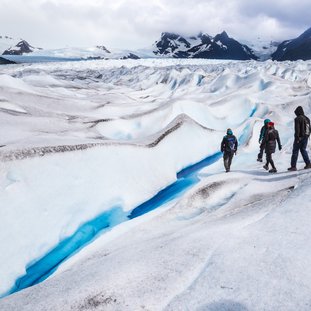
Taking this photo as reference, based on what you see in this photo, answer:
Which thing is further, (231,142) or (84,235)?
(231,142)

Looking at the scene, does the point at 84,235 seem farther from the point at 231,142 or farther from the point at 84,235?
the point at 231,142

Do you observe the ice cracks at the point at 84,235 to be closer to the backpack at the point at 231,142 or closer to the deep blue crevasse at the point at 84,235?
the deep blue crevasse at the point at 84,235

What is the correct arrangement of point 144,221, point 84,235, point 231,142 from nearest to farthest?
point 144,221
point 84,235
point 231,142

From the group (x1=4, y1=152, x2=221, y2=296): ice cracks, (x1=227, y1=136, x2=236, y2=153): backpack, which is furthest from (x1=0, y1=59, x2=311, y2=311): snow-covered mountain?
(x1=227, y1=136, x2=236, y2=153): backpack

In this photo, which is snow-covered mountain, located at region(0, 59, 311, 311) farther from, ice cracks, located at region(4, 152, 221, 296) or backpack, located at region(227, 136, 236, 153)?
backpack, located at region(227, 136, 236, 153)

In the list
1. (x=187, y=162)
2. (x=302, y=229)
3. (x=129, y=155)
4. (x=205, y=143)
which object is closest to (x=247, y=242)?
(x=302, y=229)

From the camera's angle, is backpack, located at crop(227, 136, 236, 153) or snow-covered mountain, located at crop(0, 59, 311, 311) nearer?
snow-covered mountain, located at crop(0, 59, 311, 311)

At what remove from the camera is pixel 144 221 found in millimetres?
6781

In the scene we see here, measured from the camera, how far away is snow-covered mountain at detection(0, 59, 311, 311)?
3.16 m

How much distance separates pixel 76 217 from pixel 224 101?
17.3 meters

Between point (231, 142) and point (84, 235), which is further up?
point (231, 142)

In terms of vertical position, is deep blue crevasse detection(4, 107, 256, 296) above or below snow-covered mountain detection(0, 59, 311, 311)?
below

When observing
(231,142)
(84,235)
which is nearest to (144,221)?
(84,235)

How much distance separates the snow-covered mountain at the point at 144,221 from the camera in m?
3.16
